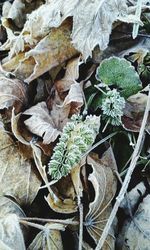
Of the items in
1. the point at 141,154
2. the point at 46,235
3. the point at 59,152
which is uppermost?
the point at 59,152

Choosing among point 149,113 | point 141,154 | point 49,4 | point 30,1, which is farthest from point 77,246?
point 30,1

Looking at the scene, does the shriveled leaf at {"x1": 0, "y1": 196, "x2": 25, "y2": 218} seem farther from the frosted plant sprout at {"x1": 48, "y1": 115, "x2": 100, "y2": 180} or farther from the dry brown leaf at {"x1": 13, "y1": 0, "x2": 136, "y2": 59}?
the dry brown leaf at {"x1": 13, "y1": 0, "x2": 136, "y2": 59}

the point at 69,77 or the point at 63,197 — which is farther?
the point at 69,77

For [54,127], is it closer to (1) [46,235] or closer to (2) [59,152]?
(2) [59,152]

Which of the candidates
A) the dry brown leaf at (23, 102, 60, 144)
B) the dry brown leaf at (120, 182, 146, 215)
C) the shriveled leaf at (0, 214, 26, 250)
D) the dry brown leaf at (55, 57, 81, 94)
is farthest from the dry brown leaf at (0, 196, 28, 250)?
the dry brown leaf at (55, 57, 81, 94)

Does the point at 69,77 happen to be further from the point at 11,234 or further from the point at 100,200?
the point at 11,234

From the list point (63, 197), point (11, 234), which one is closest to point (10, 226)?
point (11, 234)
